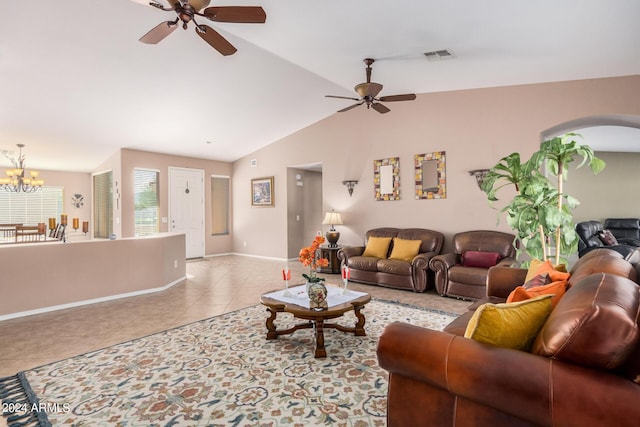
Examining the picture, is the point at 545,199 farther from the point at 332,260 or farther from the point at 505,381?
the point at 332,260

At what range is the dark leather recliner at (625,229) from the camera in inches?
303

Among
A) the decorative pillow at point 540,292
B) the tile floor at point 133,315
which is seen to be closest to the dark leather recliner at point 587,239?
the tile floor at point 133,315

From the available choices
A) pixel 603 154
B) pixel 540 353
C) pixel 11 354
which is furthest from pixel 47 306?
pixel 603 154

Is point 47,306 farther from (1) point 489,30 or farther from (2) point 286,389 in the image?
(1) point 489,30

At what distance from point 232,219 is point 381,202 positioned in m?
4.64

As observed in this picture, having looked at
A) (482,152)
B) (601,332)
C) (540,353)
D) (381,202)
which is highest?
(482,152)

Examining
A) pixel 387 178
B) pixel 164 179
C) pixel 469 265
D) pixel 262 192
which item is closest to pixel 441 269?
pixel 469 265

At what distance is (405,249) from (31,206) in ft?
30.8

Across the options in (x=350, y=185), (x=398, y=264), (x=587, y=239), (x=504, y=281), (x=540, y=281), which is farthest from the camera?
(x=587, y=239)

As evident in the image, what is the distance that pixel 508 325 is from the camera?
148 centimetres

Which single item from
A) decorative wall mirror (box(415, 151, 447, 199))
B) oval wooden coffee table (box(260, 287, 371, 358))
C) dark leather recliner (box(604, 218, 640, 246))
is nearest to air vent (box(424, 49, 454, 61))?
decorative wall mirror (box(415, 151, 447, 199))

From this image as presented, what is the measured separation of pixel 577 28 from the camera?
10.4ft

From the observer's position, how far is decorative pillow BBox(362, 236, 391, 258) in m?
5.84

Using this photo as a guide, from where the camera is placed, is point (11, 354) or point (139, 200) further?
point (139, 200)
